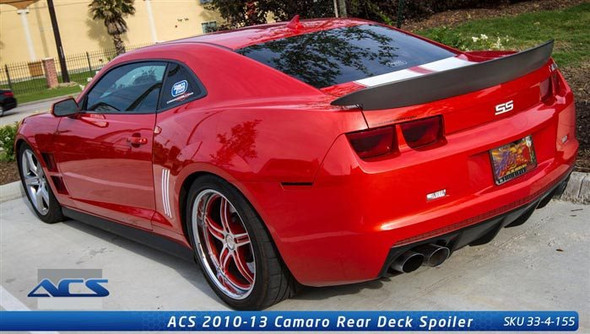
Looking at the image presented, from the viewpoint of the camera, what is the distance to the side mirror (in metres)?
4.67

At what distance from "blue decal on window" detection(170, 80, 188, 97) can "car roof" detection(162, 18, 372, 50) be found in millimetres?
328

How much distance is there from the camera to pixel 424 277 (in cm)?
362

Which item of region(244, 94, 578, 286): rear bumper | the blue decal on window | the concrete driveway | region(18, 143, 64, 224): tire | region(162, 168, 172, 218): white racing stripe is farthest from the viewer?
region(18, 143, 64, 224): tire

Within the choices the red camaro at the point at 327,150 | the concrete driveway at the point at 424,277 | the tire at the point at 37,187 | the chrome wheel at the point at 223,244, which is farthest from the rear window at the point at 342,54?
the tire at the point at 37,187

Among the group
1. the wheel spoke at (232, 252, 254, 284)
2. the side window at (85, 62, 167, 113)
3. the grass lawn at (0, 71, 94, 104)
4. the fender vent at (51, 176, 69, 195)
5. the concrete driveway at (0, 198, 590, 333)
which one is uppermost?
the side window at (85, 62, 167, 113)

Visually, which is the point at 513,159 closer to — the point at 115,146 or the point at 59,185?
the point at 115,146

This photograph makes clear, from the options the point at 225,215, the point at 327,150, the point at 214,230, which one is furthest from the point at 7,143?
the point at 327,150

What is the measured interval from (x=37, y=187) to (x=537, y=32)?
872 centimetres

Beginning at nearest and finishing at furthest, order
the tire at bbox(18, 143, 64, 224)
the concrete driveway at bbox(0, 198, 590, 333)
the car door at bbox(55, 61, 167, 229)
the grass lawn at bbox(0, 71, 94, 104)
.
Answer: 1. the concrete driveway at bbox(0, 198, 590, 333)
2. the car door at bbox(55, 61, 167, 229)
3. the tire at bbox(18, 143, 64, 224)
4. the grass lawn at bbox(0, 71, 94, 104)

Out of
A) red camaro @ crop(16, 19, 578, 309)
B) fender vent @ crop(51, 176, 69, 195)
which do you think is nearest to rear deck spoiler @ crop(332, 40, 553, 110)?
red camaro @ crop(16, 19, 578, 309)

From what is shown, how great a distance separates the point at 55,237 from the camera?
208 inches

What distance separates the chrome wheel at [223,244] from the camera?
3418 millimetres

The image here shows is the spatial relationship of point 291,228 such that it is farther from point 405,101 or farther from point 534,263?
point 534,263

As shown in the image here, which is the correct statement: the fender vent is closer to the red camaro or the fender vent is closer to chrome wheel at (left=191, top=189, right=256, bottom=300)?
the red camaro
